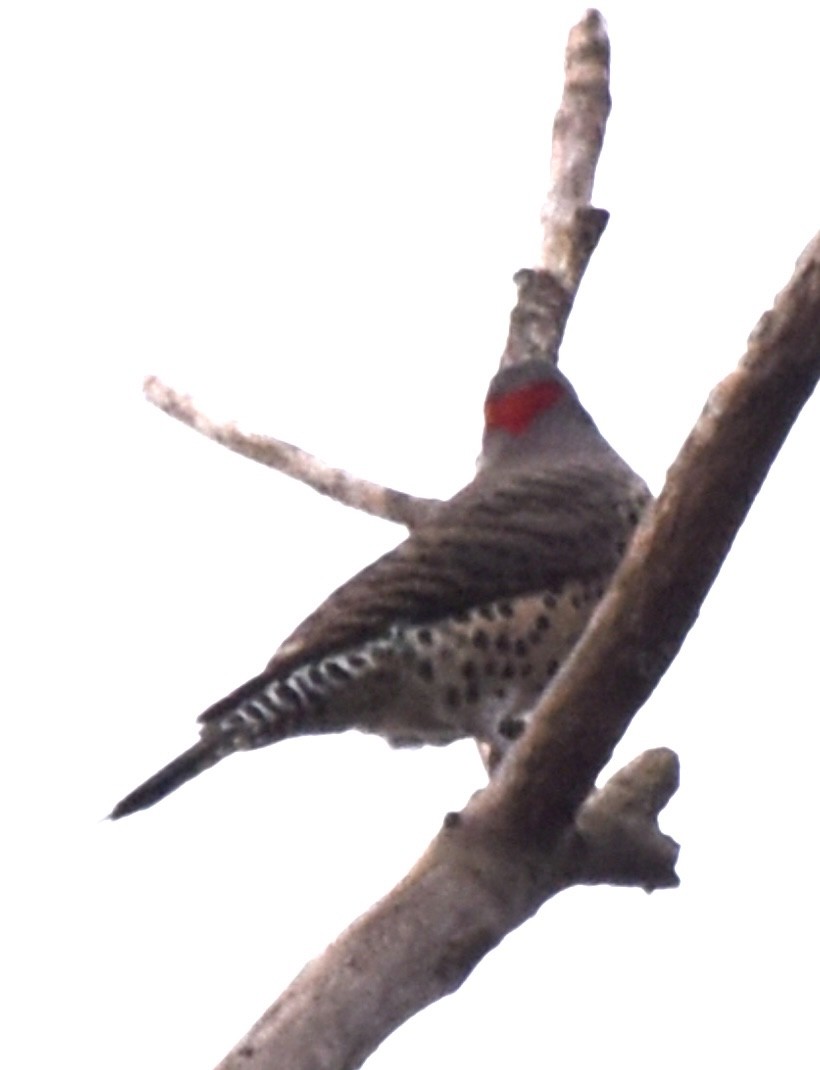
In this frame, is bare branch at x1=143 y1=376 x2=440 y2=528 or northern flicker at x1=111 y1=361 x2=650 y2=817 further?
bare branch at x1=143 y1=376 x2=440 y2=528

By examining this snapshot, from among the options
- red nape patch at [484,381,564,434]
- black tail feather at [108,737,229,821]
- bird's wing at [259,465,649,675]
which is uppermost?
red nape patch at [484,381,564,434]

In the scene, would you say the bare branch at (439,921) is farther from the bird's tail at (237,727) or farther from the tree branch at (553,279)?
the tree branch at (553,279)

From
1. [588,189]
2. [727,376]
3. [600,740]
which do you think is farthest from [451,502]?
[727,376]

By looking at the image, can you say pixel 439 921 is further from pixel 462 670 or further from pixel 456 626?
pixel 456 626

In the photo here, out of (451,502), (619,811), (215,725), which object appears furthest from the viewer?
(451,502)

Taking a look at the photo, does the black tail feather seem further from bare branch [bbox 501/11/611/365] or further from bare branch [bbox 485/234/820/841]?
bare branch [bbox 501/11/611/365]

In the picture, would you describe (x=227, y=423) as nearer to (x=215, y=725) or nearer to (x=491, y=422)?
(x=491, y=422)

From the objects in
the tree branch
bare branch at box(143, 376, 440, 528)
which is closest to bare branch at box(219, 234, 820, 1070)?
bare branch at box(143, 376, 440, 528)
